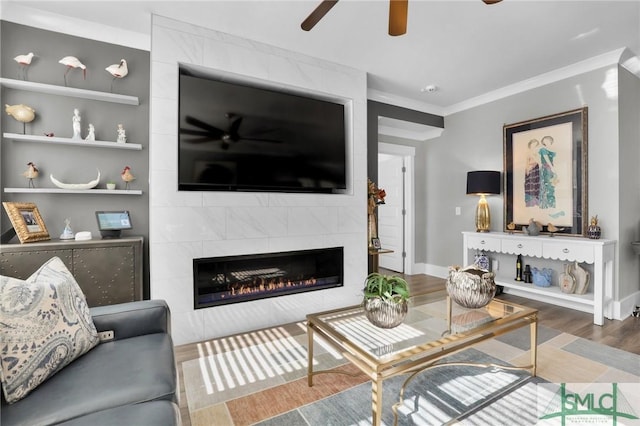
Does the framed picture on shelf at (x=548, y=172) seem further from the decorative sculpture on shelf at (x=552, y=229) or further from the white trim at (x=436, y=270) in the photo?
the white trim at (x=436, y=270)

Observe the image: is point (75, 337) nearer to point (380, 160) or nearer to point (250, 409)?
point (250, 409)

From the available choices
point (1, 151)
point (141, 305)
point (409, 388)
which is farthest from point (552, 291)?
point (1, 151)

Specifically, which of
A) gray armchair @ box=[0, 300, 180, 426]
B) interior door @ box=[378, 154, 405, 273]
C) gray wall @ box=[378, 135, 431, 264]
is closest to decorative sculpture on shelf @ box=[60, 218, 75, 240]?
gray armchair @ box=[0, 300, 180, 426]

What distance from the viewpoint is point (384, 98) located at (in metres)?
4.09

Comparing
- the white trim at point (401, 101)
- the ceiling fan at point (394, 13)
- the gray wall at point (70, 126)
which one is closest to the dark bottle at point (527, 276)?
the white trim at point (401, 101)

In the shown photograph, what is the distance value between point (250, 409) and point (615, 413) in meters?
1.96

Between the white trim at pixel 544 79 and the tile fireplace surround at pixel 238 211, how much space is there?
1775 mm

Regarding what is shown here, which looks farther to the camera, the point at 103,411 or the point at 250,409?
the point at 250,409

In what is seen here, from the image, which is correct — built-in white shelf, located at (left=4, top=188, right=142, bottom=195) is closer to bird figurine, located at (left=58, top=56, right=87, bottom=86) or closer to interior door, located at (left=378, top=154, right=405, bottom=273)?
bird figurine, located at (left=58, top=56, right=87, bottom=86)

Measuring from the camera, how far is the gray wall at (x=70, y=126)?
7.77 ft

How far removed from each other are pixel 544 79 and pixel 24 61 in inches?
193

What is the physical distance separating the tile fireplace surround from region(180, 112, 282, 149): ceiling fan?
150mm

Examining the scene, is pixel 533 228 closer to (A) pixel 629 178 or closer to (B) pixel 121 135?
(A) pixel 629 178

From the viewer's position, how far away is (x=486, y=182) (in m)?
3.79
